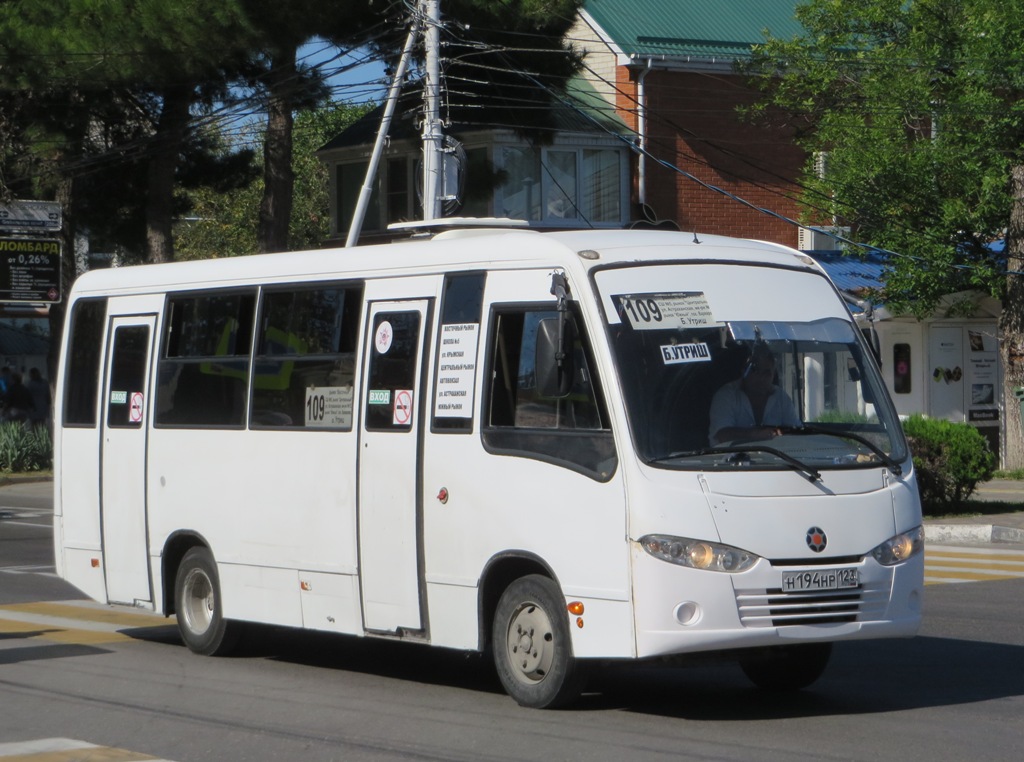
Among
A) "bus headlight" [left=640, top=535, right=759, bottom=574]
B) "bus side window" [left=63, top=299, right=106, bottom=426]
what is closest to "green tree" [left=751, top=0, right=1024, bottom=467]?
"bus side window" [left=63, top=299, right=106, bottom=426]

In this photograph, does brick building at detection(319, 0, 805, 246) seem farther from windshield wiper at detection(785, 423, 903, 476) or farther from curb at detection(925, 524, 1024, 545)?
windshield wiper at detection(785, 423, 903, 476)

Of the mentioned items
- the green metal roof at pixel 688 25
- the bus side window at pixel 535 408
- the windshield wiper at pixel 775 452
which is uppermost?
the green metal roof at pixel 688 25

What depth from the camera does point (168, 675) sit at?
10359 millimetres

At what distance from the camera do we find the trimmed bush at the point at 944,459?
815 inches

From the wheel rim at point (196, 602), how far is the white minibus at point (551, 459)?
2 centimetres

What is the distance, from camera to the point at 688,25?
3438 centimetres

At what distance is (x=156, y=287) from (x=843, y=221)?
831 inches

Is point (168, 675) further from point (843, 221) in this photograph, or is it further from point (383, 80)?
point (843, 221)

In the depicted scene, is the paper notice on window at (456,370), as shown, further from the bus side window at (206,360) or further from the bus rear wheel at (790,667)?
the bus rear wheel at (790,667)

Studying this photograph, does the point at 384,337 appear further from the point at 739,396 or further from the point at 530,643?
the point at 739,396

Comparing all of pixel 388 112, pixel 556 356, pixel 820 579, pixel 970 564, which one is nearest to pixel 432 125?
pixel 388 112

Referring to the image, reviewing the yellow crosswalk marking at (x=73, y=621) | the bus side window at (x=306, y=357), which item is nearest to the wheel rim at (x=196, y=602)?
the yellow crosswalk marking at (x=73, y=621)

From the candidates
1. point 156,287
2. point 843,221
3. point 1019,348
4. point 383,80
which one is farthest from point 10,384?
point 156,287

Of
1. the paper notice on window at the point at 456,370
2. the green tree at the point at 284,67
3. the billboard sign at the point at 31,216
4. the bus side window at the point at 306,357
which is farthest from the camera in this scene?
the billboard sign at the point at 31,216
